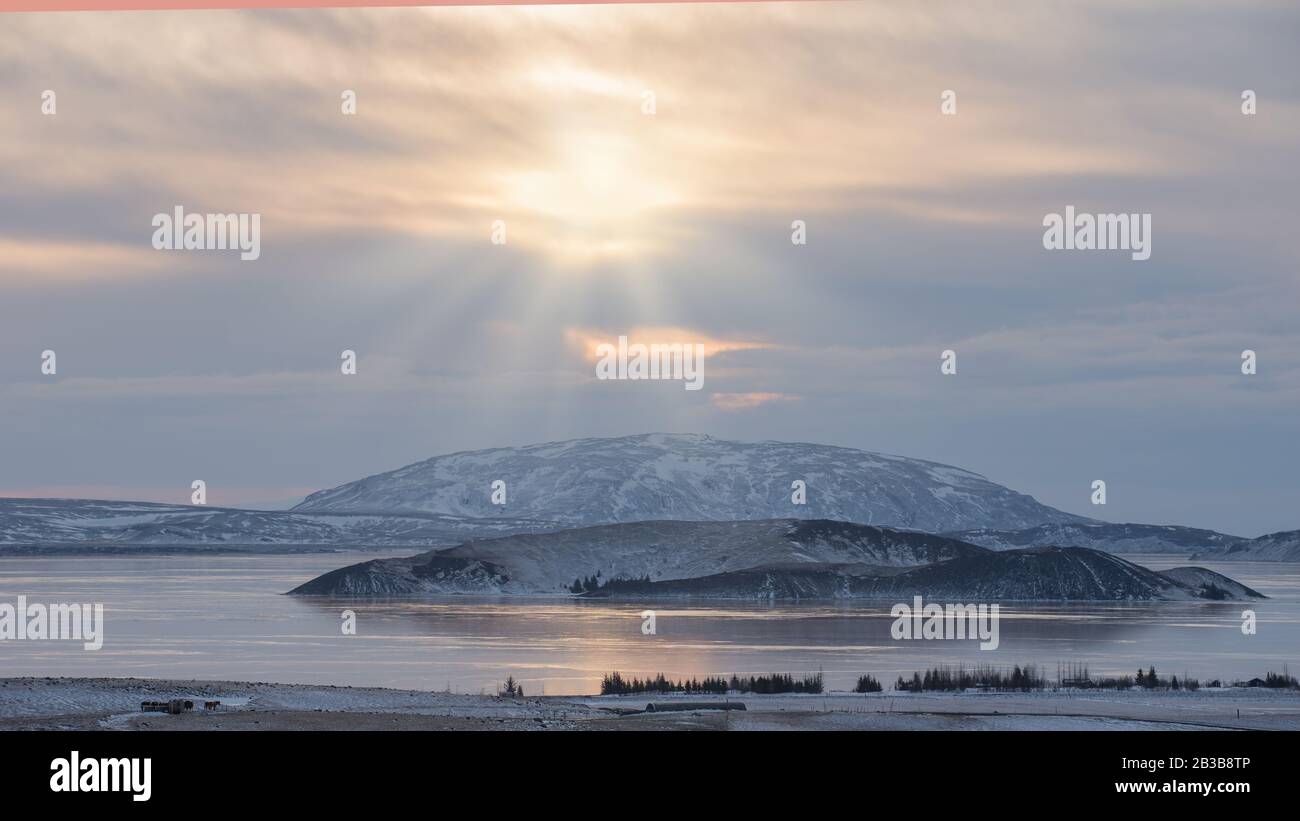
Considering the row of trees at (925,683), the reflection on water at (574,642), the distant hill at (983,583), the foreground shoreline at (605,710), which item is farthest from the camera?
the distant hill at (983,583)

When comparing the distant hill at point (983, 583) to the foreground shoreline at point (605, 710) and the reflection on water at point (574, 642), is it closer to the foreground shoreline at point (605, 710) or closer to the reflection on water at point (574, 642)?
the reflection on water at point (574, 642)

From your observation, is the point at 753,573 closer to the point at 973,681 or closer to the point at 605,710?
the point at 973,681

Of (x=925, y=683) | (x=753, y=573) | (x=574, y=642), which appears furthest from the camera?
(x=753, y=573)

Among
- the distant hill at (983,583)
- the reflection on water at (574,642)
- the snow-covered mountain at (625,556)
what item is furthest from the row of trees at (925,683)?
the snow-covered mountain at (625,556)

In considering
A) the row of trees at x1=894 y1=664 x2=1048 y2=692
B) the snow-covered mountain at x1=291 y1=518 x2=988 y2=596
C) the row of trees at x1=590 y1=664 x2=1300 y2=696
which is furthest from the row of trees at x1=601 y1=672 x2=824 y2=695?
the snow-covered mountain at x1=291 y1=518 x2=988 y2=596

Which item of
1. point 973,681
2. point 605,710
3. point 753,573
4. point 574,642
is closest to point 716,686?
point 605,710
